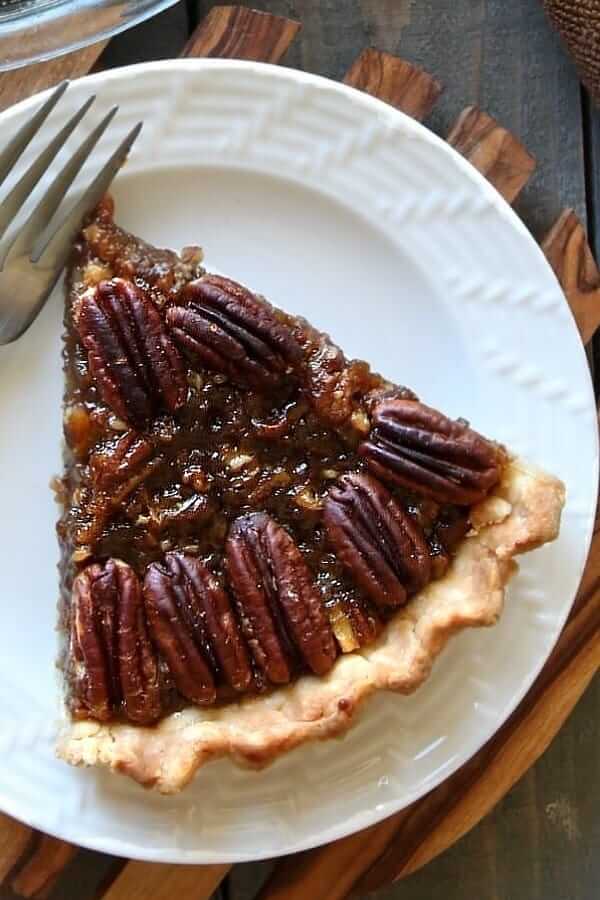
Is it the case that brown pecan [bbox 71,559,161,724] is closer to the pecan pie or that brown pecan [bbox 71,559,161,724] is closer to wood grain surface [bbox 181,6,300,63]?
the pecan pie

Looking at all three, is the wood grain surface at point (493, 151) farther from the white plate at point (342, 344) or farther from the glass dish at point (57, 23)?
the glass dish at point (57, 23)

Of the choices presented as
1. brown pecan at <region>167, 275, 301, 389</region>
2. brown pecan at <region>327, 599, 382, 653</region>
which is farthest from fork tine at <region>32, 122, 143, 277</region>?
brown pecan at <region>327, 599, 382, 653</region>

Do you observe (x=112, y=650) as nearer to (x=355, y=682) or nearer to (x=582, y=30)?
(x=355, y=682)

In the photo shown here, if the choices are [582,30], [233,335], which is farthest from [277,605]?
[582,30]

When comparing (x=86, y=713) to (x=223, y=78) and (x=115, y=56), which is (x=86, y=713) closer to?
(x=223, y=78)

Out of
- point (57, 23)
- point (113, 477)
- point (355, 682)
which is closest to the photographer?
point (355, 682)

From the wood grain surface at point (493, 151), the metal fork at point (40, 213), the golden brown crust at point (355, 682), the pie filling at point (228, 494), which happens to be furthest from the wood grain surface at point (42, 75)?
the golden brown crust at point (355, 682)
